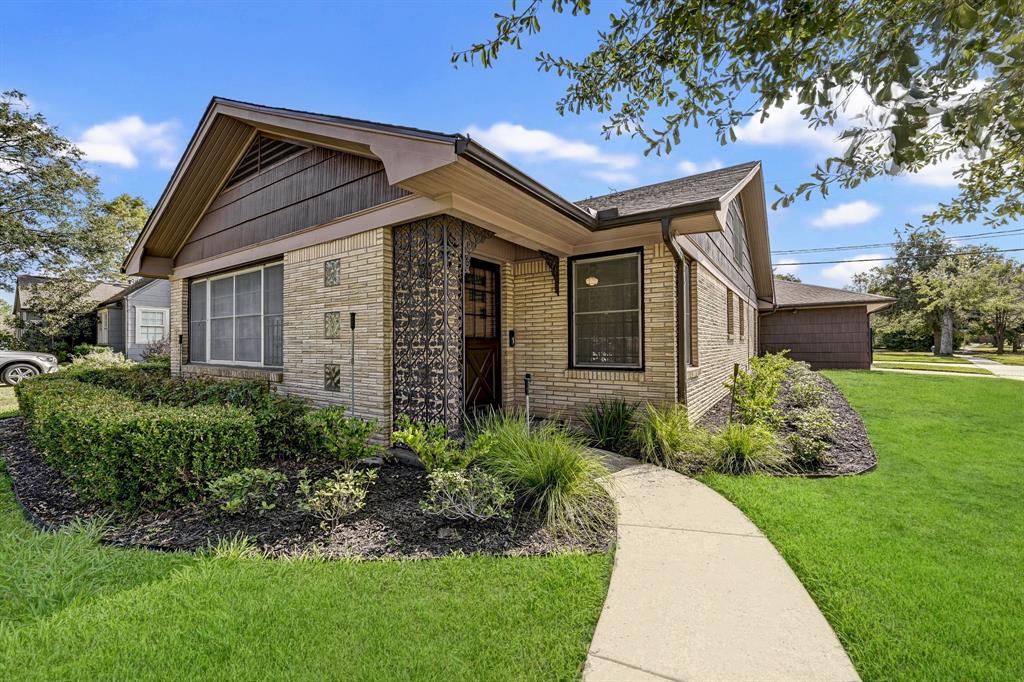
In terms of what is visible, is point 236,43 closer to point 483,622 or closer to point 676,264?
point 676,264

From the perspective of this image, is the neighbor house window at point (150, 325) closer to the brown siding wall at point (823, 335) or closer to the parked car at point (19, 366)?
the parked car at point (19, 366)

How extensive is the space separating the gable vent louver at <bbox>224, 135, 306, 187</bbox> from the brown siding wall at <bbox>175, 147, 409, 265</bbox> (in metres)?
0.12

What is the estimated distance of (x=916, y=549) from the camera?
3.12 m

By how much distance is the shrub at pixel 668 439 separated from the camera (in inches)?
208

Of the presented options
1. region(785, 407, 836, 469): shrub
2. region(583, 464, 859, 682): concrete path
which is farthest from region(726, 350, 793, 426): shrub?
region(583, 464, 859, 682): concrete path

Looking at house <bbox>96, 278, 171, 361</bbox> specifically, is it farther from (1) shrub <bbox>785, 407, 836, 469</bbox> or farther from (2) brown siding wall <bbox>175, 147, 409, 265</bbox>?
(1) shrub <bbox>785, 407, 836, 469</bbox>

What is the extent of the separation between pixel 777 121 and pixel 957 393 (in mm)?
11564

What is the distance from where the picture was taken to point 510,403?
7.41 metres

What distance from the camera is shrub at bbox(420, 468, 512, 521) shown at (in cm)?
356

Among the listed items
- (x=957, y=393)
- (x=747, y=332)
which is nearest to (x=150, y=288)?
(x=747, y=332)

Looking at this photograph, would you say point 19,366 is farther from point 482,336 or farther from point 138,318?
point 482,336

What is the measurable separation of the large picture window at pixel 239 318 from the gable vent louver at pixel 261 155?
1561 millimetres

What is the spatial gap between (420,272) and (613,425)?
318cm

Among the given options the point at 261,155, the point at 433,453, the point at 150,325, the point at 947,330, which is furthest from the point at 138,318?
the point at 947,330
